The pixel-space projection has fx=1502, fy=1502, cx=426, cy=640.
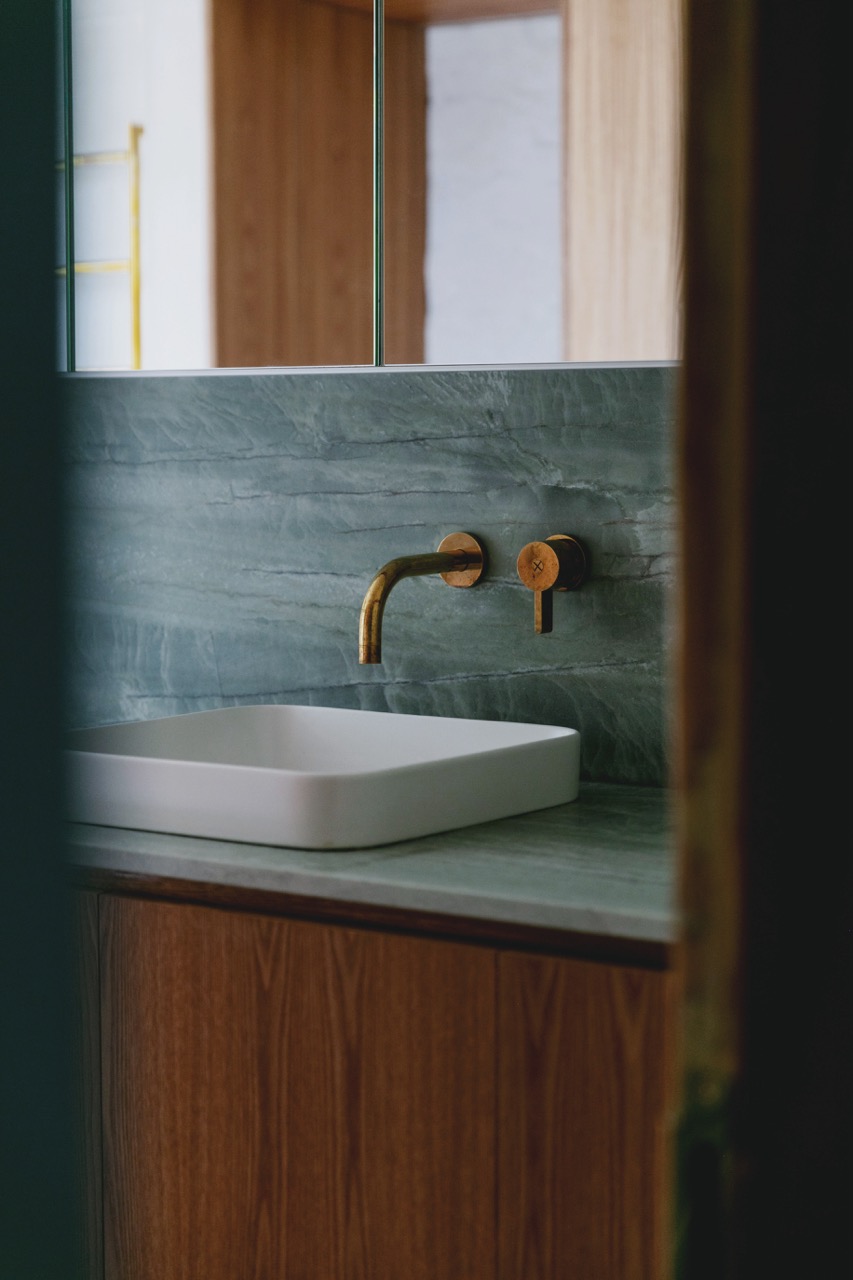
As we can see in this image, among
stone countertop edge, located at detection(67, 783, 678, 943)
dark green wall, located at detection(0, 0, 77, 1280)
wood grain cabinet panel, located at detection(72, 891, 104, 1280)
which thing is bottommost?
wood grain cabinet panel, located at detection(72, 891, 104, 1280)

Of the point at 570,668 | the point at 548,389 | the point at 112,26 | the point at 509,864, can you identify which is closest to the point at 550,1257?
the point at 509,864

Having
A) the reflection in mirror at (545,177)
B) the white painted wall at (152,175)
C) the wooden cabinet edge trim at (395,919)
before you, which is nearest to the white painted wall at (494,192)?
the reflection in mirror at (545,177)

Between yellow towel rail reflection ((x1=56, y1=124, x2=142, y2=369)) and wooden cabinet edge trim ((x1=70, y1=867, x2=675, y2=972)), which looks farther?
yellow towel rail reflection ((x1=56, y1=124, x2=142, y2=369))

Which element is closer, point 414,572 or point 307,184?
point 414,572

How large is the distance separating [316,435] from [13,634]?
172cm

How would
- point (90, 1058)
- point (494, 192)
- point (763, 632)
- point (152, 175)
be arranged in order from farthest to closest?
point (152, 175)
point (494, 192)
point (90, 1058)
point (763, 632)

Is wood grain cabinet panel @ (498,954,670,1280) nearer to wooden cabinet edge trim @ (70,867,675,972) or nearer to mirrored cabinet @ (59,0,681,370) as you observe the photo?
wooden cabinet edge trim @ (70,867,675,972)

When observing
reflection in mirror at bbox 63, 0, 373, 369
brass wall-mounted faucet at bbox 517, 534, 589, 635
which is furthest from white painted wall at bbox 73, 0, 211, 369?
brass wall-mounted faucet at bbox 517, 534, 589, 635

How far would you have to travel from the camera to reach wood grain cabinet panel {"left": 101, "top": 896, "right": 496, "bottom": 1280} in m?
1.31

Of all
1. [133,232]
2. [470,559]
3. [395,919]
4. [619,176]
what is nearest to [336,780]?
[395,919]

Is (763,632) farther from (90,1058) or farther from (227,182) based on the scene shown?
(227,182)

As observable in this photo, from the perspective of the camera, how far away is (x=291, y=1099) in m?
1.39

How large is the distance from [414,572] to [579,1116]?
72 centimetres

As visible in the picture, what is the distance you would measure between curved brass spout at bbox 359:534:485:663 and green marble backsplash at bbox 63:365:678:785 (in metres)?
0.03
